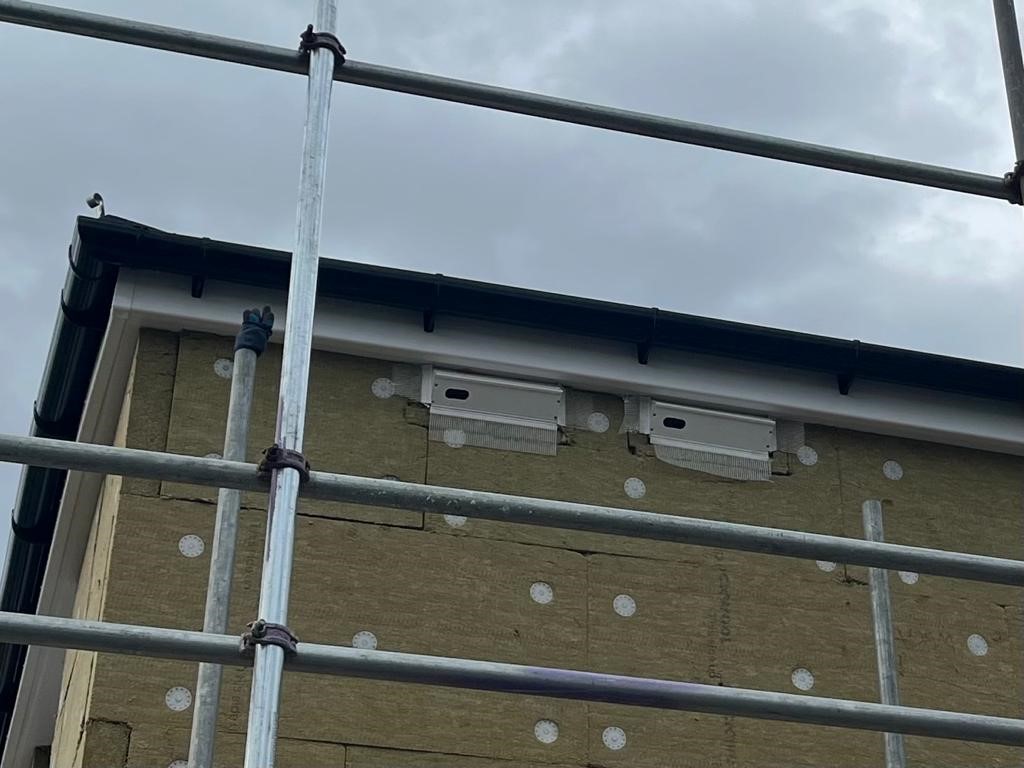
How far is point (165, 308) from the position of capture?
1063 cm

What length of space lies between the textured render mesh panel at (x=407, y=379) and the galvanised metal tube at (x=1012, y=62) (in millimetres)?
5460

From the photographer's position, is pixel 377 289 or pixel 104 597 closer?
pixel 104 597

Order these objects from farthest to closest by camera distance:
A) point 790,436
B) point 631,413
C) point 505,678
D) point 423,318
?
1. point 790,436
2. point 631,413
3. point 423,318
4. point 505,678

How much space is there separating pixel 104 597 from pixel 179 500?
720mm

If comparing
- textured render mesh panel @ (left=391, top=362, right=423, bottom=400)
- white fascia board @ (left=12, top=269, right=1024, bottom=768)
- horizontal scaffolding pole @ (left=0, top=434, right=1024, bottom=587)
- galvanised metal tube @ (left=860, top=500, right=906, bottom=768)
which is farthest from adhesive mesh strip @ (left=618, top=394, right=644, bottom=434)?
horizontal scaffolding pole @ (left=0, top=434, right=1024, bottom=587)

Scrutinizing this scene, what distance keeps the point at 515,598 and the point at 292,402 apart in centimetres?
602

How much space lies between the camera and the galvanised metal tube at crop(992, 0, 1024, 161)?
19.7 ft

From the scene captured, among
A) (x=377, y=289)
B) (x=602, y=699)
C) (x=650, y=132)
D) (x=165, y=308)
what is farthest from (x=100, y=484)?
(x=602, y=699)

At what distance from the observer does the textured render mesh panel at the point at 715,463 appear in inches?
449

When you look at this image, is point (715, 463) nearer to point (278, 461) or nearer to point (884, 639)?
point (884, 639)

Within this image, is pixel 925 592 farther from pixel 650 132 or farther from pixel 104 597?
pixel 650 132

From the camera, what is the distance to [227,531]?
6.42 m

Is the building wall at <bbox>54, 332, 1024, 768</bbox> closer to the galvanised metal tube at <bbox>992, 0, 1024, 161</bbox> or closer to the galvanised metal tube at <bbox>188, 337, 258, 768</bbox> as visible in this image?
the galvanised metal tube at <bbox>188, 337, 258, 768</bbox>

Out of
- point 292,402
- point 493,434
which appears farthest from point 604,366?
point 292,402
